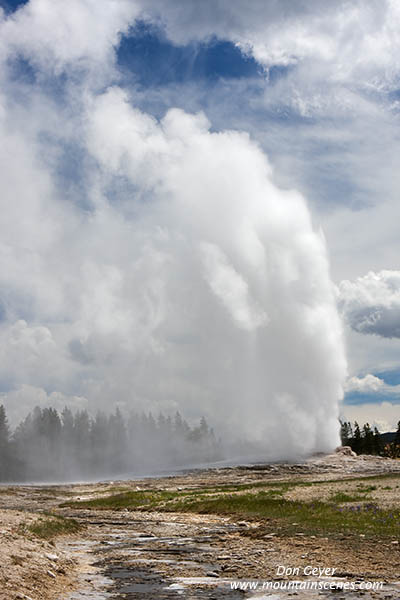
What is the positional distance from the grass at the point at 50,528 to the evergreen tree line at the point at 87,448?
112311 mm

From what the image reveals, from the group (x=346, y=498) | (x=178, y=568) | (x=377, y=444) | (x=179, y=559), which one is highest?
(x=178, y=568)

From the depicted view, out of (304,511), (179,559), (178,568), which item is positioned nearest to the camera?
(178,568)

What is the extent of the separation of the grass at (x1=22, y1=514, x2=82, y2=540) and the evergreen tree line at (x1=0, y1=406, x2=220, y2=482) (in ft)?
368

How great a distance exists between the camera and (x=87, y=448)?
156 m

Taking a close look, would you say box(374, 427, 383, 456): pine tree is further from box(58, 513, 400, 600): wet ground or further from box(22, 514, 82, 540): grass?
box(22, 514, 82, 540): grass

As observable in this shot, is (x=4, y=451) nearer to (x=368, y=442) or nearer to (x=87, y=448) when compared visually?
(x=87, y=448)

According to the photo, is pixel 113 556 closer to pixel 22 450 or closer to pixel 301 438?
pixel 301 438

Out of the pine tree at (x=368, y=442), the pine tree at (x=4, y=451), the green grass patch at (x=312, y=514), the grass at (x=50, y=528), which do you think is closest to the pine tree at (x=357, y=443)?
the pine tree at (x=368, y=442)

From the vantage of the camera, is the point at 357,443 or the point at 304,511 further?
the point at 357,443

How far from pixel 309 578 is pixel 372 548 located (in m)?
4.80

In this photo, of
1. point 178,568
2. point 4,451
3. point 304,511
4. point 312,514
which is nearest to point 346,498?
point 304,511

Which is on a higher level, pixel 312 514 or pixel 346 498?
pixel 312 514

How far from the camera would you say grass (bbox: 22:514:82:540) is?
2198 centimetres

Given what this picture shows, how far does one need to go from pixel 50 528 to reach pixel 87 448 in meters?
139
